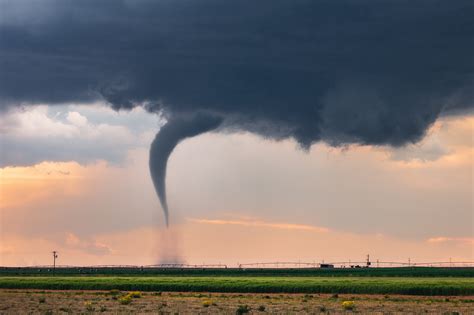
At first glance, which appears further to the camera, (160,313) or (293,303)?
(293,303)

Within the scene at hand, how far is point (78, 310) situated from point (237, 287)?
47.1m

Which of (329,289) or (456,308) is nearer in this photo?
(456,308)

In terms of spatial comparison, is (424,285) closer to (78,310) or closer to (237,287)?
(237,287)

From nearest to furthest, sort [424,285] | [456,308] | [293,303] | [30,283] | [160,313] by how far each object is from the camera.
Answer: [160,313] < [456,308] < [293,303] < [424,285] < [30,283]

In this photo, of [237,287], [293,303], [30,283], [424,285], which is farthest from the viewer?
[30,283]

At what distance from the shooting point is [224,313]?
2557 inches

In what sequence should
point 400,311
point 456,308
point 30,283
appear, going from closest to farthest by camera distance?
1. point 400,311
2. point 456,308
3. point 30,283

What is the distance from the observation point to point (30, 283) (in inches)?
5369

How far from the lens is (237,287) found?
114500 millimetres

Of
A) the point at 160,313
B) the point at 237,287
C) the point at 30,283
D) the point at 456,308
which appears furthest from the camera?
the point at 30,283

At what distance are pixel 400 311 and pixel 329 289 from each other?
42.0m

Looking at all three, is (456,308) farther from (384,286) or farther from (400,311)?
(384,286)

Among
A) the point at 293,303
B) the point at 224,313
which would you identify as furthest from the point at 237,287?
the point at 224,313

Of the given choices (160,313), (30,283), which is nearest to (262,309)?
(160,313)
